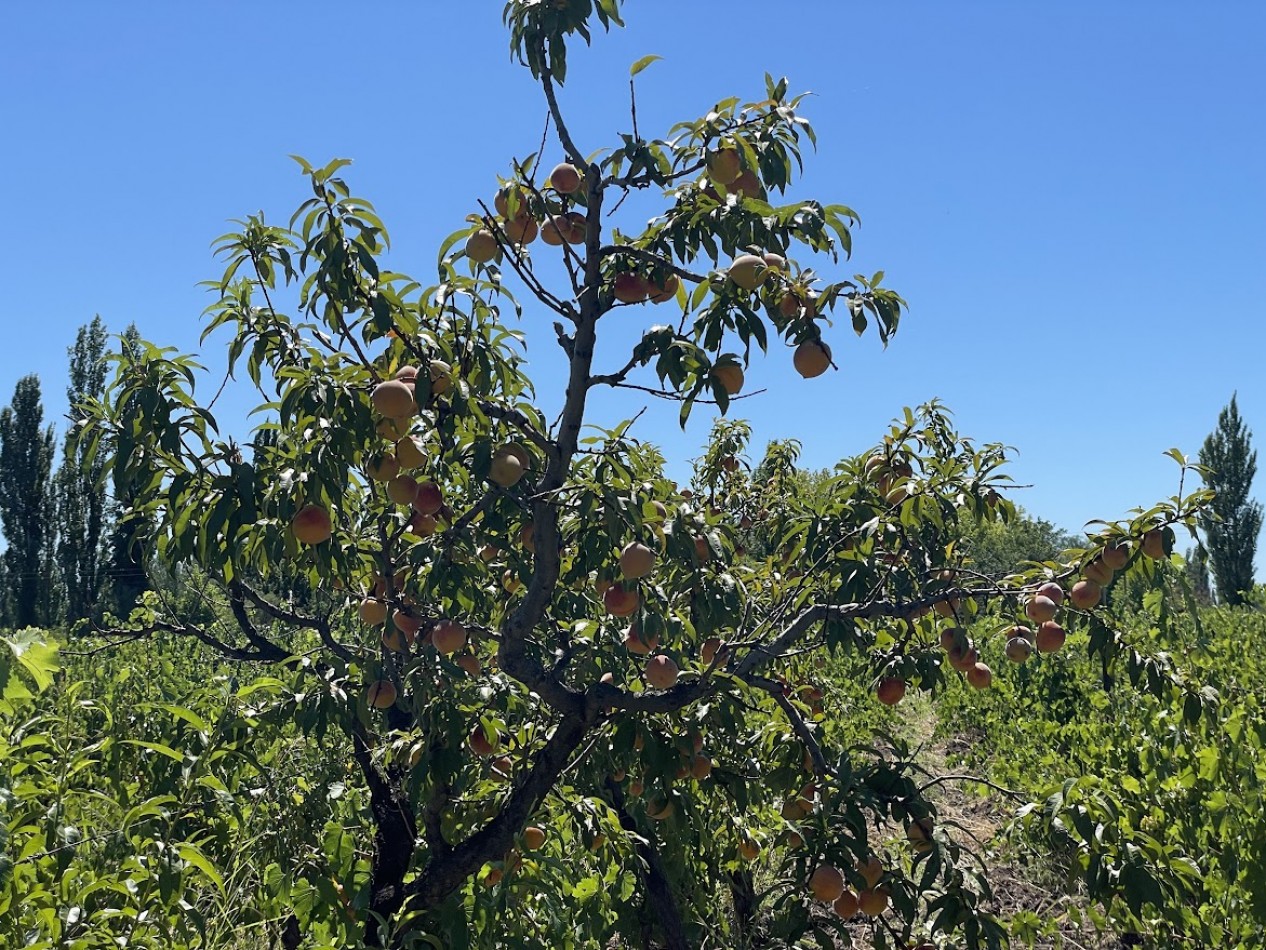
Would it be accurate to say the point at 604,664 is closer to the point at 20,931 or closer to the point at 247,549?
the point at 247,549

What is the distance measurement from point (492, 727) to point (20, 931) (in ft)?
3.92

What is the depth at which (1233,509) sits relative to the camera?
31.0m

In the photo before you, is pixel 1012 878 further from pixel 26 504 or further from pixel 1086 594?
pixel 26 504

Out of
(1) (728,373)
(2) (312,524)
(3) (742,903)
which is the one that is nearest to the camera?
(2) (312,524)

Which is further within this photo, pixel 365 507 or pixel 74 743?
pixel 74 743

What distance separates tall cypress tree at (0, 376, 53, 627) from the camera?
2475cm

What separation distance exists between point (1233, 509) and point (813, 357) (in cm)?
3395

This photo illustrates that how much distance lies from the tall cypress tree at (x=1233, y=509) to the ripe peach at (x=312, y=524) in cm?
3152

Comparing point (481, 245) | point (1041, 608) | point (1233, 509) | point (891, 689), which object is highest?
point (1233, 509)

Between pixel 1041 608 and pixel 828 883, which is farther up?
pixel 1041 608

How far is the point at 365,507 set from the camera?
3572mm

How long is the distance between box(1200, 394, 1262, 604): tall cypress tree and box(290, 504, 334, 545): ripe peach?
3152 centimetres

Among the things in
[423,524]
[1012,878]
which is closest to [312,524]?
[423,524]

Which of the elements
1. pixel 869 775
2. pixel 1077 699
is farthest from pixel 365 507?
pixel 1077 699
